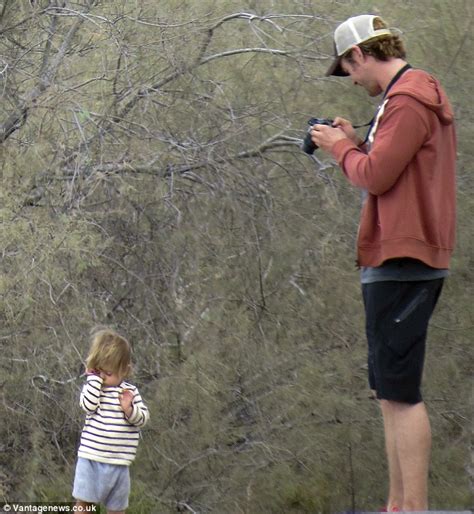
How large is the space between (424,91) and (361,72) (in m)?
0.26

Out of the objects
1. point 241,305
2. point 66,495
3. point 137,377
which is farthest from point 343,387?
point 66,495

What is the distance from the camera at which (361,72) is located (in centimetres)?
346

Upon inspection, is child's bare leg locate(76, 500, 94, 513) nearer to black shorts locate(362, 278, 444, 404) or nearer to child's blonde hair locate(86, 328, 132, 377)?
child's blonde hair locate(86, 328, 132, 377)

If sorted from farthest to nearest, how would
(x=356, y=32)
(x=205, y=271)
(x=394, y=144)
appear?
(x=205, y=271) → (x=356, y=32) → (x=394, y=144)

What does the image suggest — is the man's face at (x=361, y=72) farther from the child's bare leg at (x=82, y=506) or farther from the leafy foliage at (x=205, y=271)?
the child's bare leg at (x=82, y=506)

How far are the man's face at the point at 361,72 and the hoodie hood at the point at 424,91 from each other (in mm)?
125

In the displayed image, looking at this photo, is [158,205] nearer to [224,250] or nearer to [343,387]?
[224,250]

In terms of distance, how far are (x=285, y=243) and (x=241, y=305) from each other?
12.8 inches

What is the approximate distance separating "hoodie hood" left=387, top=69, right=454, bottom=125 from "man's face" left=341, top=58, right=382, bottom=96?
0.41ft

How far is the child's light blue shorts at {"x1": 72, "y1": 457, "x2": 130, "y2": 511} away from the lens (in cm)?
367

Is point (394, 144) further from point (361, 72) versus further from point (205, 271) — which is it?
point (205, 271)

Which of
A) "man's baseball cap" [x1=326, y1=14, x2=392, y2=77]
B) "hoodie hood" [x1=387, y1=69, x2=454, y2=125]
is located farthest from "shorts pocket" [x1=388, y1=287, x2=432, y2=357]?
"man's baseball cap" [x1=326, y1=14, x2=392, y2=77]

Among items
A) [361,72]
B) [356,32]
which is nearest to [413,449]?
[361,72]

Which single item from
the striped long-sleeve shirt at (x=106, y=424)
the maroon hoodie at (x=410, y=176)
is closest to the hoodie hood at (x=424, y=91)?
the maroon hoodie at (x=410, y=176)
